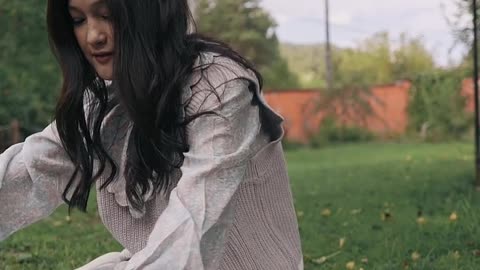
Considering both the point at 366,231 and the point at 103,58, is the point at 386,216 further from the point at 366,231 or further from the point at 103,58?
the point at 103,58

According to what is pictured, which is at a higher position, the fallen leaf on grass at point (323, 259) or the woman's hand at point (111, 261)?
the woman's hand at point (111, 261)

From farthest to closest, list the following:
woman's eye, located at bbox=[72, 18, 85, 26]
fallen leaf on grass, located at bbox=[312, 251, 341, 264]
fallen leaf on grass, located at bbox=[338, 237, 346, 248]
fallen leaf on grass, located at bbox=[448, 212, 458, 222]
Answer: fallen leaf on grass, located at bbox=[448, 212, 458, 222] < fallen leaf on grass, located at bbox=[338, 237, 346, 248] < fallen leaf on grass, located at bbox=[312, 251, 341, 264] < woman's eye, located at bbox=[72, 18, 85, 26]

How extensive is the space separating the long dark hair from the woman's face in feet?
0.08

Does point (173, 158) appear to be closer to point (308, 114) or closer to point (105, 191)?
point (105, 191)

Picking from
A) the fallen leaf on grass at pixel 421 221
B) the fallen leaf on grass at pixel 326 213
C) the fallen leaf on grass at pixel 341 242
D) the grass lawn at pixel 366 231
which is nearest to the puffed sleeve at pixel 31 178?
the grass lawn at pixel 366 231

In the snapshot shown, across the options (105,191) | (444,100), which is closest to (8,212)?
(105,191)

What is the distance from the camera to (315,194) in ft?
26.0

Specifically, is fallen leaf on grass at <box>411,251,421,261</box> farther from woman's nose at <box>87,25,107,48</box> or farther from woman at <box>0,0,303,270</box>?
woman's nose at <box>87,25,107,48</box>

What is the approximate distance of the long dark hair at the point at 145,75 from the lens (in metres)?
1.40

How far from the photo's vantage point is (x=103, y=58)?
1487mm

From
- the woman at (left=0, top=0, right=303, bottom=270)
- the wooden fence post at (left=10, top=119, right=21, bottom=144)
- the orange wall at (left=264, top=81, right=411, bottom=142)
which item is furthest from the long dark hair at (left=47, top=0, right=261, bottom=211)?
the orange wall at (left=264, top=81, right=411, bottom=142)

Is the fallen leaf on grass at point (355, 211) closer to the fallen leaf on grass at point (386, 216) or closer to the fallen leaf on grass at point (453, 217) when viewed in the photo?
the fallen leaf on grass at point (386, 216)

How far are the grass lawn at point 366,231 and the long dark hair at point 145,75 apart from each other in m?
2.40

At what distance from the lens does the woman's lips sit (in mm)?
1475
